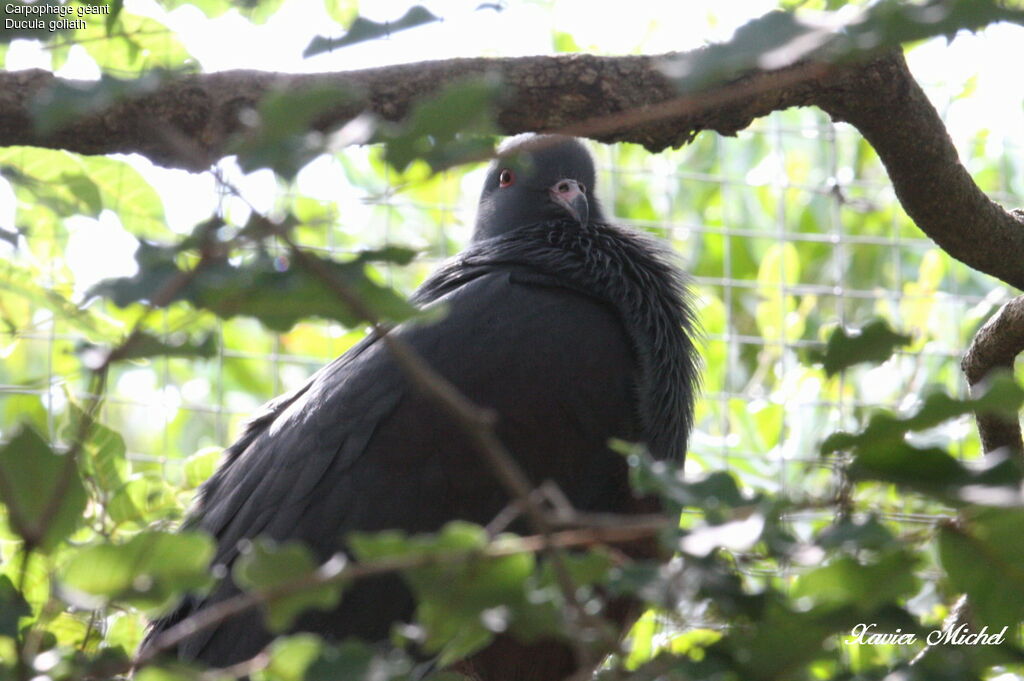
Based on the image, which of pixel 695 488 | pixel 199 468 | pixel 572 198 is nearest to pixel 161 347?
pixel 695 488

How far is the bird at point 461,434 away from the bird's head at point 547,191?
32 centimetres

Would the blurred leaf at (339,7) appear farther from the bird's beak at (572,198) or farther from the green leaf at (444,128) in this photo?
the green leaf at (444,128)

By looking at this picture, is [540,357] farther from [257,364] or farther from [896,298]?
[257,364]

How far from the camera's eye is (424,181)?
3.19 ft

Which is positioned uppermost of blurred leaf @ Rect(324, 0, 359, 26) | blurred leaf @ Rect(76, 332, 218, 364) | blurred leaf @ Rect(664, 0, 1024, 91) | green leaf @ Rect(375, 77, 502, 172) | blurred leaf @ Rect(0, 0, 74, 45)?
blurred leaf @ Rect(324, 0, 359, 26)

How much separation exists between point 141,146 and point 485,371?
74cm

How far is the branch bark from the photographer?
1968 millimetres

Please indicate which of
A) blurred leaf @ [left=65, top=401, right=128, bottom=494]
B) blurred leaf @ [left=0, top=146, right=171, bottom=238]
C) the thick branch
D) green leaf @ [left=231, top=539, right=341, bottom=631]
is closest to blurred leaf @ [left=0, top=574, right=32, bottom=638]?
green leaf @ [left=231, top=539, right=341, bottom=631]

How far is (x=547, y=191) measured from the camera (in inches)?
109

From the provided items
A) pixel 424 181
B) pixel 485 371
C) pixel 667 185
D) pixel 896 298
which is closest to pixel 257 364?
pixel 667 185

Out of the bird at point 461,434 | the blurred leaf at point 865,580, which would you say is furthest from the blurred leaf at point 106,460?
the blurred leaf at point 865,580

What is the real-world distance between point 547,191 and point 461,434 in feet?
2.82

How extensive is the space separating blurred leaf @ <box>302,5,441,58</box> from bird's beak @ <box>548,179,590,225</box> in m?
1.64
